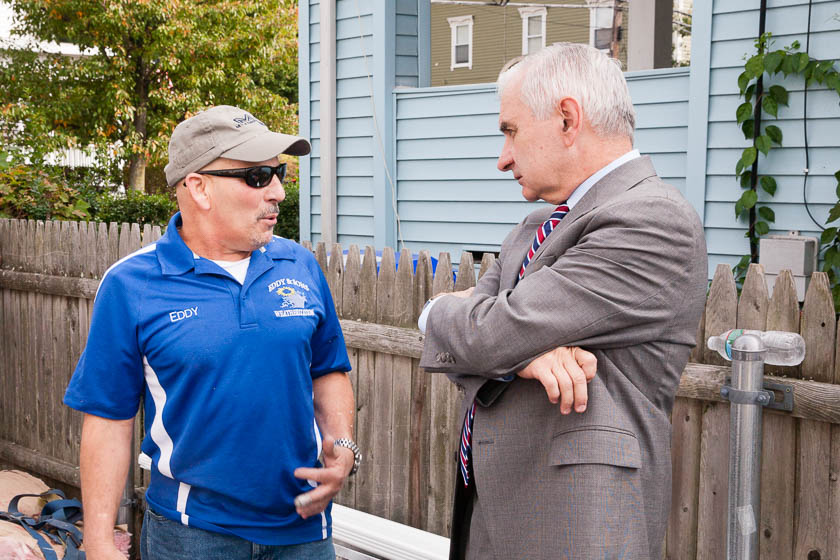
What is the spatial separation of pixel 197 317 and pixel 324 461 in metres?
0.57

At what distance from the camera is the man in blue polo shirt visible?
2.04 m

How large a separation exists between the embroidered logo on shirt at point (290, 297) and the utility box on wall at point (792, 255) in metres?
3.50

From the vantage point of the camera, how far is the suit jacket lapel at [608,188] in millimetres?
1680

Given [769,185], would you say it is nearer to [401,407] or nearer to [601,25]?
[401,407]

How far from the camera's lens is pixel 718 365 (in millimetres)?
2848

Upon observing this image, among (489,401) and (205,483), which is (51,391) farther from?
(489,401)

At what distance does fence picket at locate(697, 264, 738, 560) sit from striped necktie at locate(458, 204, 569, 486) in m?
1.22

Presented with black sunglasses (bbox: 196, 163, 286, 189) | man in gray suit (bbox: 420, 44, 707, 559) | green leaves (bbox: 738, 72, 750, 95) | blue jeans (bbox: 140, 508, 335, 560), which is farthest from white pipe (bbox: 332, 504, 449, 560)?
green leaves (bbox: 738, 72, 750, 95)

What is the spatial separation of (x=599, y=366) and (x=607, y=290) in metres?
0.16

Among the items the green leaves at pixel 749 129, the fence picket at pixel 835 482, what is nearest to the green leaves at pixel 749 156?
the green leaves at pixel 749 129

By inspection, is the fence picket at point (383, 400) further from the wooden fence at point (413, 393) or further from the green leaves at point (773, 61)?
the green leaves at point (773, 61)

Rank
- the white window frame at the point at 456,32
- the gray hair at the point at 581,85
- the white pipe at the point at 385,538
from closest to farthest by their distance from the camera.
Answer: the gray hair at the point at 581,85
the white pipe at the point at 385,538
the white window frame at the point at 456,32

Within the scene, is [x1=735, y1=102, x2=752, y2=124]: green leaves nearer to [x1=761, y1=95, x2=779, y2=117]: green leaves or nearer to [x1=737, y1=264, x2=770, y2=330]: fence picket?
[x1=761, y1=95, x2=779, y2=117]: green leaves

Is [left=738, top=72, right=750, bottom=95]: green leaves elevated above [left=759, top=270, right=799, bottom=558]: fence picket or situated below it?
above
